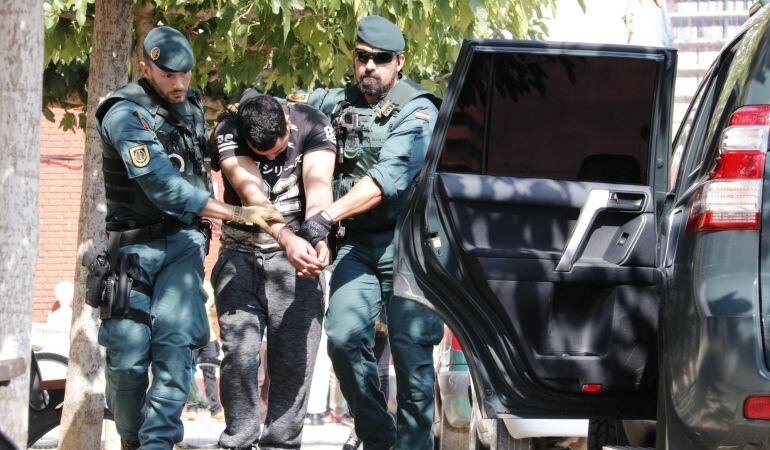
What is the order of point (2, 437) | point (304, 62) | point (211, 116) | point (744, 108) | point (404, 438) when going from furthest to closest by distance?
point (211, 116)
point (304, 62)
point (404, 438)
point (744, 108)
point (2, 437)

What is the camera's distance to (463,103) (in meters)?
4.96

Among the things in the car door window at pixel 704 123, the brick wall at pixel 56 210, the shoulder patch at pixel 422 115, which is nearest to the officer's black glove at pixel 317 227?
the shoulder patch at pixel 422 115

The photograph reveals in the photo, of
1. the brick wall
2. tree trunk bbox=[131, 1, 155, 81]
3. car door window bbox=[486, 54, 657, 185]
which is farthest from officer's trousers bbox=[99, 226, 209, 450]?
the brick wall

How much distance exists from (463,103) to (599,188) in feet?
2.07

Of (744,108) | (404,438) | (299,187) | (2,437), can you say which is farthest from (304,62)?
(2,437)

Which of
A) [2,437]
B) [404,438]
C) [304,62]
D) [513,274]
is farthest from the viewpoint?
[304,62]

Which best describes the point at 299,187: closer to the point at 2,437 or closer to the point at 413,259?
the point at 413,259

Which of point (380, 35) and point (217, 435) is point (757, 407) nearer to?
point (380, 35)

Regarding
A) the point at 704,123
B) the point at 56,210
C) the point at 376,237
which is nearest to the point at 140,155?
the point at 376,237

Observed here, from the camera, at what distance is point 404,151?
5809 millimetres

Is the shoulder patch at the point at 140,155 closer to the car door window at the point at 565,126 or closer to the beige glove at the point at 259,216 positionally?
the beige glove at the point at 259,216

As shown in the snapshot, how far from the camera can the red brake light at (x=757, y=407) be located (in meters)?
3.57

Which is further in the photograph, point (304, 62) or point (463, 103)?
point (304, 62)

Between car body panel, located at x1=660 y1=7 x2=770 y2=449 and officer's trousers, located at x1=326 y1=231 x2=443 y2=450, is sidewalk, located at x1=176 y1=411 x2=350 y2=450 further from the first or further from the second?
car body panel, located at x1=660 y1=7 x2=770 y2=449
